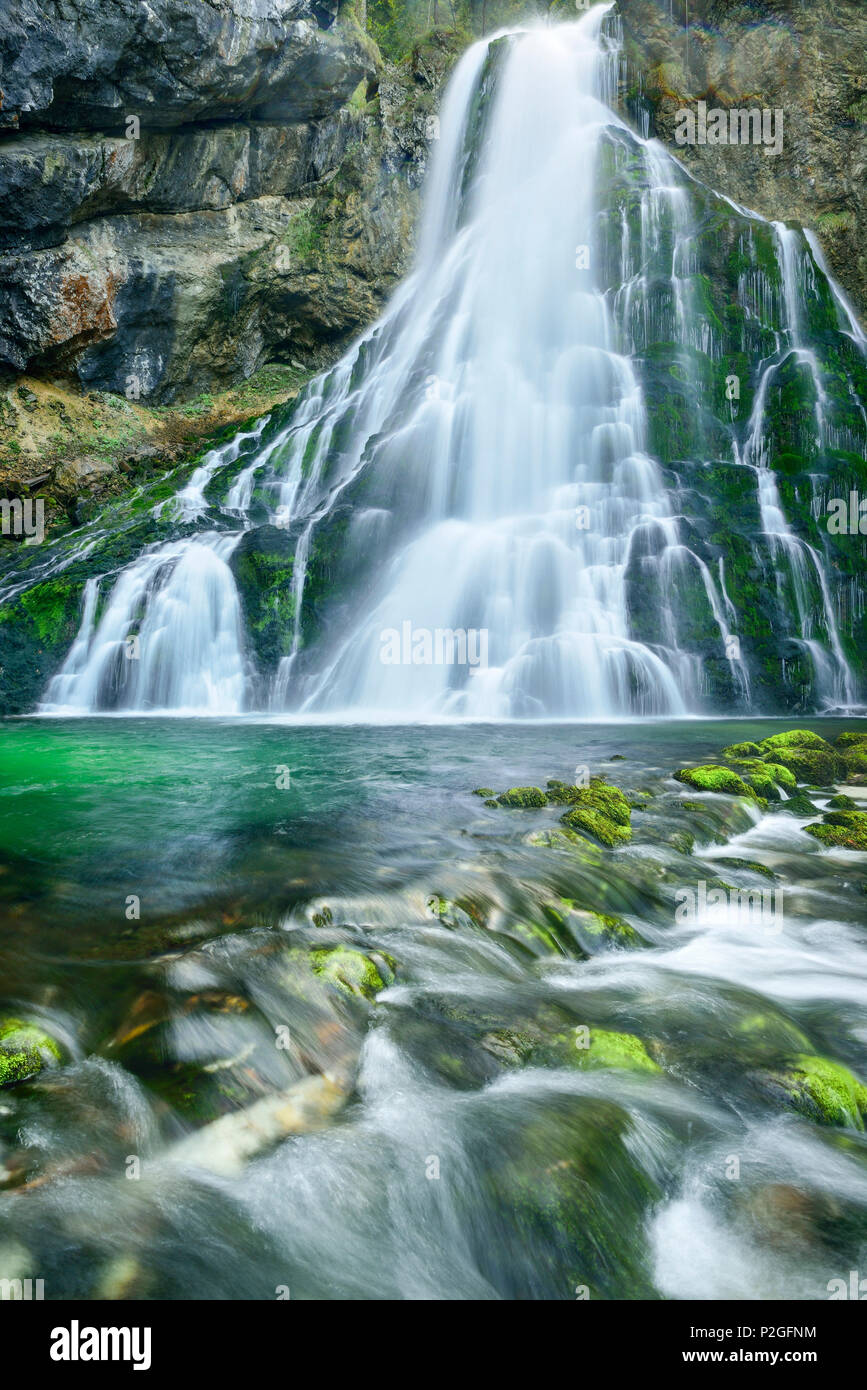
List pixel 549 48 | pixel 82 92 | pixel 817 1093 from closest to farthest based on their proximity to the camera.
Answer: pixel 817 1093
pixel 82 92
pixel 549 48

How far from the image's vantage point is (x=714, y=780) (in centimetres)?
853

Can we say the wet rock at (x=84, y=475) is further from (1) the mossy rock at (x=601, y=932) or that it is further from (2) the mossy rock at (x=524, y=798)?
(1) the mossy rock at (x=601, y=932)

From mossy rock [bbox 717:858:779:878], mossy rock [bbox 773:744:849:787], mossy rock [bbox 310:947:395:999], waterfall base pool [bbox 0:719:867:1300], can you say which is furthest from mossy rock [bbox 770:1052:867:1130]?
mossy rock [bbox 773:744:849:787]

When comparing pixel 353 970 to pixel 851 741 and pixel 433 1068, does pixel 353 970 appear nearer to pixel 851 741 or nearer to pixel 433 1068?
pixel 433 1068

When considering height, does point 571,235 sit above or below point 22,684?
above

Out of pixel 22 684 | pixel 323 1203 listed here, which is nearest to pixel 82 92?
pixel 22 684

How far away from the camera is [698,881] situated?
591 centimetres

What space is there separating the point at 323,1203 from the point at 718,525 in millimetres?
16241

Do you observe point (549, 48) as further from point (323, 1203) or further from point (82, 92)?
point (323, 1203)

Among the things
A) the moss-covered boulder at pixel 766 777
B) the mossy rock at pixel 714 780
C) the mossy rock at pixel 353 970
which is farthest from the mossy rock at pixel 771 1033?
the moss-covered boulder at pixel 766 777

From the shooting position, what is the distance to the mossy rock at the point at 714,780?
27.2 ft

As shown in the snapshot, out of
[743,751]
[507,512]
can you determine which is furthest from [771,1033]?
[507,512]

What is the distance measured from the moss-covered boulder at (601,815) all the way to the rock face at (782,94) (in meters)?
25.7
